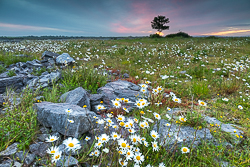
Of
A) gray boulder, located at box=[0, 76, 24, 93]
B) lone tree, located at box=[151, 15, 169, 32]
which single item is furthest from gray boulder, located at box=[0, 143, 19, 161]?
lone tree, located at box=[151, 15, 169, 32]

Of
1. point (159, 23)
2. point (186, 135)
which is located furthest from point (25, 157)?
point (159, 23)

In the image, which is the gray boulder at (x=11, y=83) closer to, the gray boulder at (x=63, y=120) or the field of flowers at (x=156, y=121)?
the field of flowers at (x=156, y=121)

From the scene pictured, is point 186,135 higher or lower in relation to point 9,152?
lower

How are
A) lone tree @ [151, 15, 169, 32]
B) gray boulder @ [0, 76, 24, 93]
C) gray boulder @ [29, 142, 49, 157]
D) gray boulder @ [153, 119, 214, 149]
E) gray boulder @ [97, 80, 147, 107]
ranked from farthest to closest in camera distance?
lone tree @ [151, 15, 169, 32]
gray boulder @ [0, 76, 24, 93]
gray boulder @ [97, 80, 147, 107]
gray boulder @ [153, 119, 214, 149]
gray boulder @ [29, 142, 49, 157]

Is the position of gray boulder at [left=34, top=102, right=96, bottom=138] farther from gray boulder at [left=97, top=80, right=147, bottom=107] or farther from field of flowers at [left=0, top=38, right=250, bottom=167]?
gray boulder at [left=97, top=80, right=147, bottom=107]

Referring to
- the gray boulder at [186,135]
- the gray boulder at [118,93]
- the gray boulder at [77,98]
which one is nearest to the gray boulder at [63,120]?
the gray boulder at [77,98]

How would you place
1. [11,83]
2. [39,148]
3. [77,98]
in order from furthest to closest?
[11,83] → [77,98] → [39,148]

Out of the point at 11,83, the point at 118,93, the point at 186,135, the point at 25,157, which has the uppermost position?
the point at 11,83

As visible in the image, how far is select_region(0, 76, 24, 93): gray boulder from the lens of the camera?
198 inches

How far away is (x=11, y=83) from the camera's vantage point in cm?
525

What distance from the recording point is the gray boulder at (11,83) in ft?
16.5

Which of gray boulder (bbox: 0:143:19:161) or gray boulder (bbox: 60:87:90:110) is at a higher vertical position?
gray boulder (bbox: 60:87:90:110)

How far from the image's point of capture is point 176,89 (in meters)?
5.92

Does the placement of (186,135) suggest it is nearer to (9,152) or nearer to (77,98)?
(77,98)
